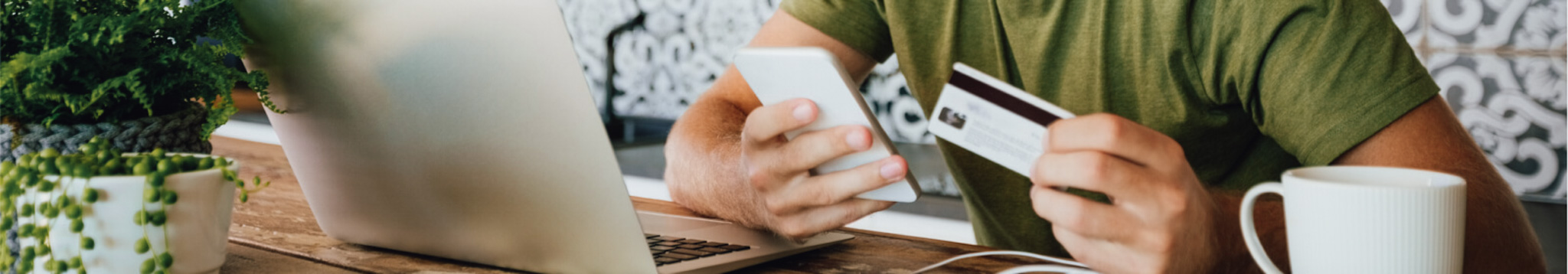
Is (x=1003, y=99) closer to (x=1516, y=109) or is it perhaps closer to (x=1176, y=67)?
(x=1176, y=67)

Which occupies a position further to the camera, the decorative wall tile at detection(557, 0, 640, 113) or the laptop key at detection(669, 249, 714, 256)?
the decorative wall tile at detection(557, 0, 640, 113)

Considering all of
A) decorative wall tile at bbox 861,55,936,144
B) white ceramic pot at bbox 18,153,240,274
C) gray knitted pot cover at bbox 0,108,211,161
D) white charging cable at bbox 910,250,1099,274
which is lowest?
white charging cable at bbox 910,250,1099,274

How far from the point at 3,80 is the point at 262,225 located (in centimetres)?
31

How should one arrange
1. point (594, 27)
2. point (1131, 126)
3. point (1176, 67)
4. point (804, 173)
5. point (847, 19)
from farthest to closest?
1. point (594, 27)
2. point (847, 19)
3. point (1176, 67)
4. point (804, 173)
5. point (1131, 126)

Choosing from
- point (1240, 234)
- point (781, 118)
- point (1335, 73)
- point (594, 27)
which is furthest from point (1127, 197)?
point (594, 27)

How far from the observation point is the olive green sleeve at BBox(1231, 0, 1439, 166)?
817 millimetres

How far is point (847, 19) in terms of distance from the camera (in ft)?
4.16

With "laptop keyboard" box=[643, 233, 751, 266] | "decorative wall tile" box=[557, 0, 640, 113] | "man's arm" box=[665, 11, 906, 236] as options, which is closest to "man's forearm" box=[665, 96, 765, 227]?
"man's arm" box=[665, 11, 906, 236]

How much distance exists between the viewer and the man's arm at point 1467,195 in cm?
71

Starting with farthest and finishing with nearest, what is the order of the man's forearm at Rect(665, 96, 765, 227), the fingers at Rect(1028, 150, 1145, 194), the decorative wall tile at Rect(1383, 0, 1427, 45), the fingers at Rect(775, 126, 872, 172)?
the decorative wall tile at Rect(1383, 0, 1427, 45) < the man's forearm at Rect(665, 96, 765, 227) < the fingers at Rect(775, 126, 872, 172) < the fingers at Rect(1028, 150, 1145, 194)

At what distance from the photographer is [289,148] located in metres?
0.75

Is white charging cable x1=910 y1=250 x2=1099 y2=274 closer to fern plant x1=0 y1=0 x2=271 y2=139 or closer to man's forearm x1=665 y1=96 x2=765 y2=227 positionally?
man's forearm x1=665 y1=96 x2=765 y2=227

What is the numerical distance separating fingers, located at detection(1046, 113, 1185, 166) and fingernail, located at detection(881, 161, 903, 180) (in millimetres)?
129

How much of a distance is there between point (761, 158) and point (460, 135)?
29cm
